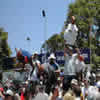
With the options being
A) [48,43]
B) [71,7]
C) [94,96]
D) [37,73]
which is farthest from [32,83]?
[48,43]

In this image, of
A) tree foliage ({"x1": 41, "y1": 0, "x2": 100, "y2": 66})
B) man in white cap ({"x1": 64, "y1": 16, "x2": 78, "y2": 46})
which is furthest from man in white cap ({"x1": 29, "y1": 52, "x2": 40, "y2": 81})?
tree foliage ({"x1": 41, "y1": 0, "x2": 100, "y2": 66})

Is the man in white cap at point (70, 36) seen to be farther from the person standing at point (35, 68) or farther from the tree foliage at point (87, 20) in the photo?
the tree foliage at point (87, 20)

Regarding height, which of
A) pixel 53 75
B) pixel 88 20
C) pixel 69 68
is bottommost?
pixel 53 75

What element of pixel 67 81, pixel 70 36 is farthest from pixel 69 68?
pixel 70 36

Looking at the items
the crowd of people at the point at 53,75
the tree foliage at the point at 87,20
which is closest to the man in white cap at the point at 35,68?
the crowd of people at the point at 53,75

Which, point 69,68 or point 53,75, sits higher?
point 69,68

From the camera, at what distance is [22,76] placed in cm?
1141

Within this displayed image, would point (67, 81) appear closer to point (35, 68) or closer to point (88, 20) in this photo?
point (35, 68)

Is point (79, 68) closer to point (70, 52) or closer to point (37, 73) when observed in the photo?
point (70, 52)

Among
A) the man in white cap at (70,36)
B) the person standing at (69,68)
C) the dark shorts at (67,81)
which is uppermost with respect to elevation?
the man in white cap at (70,36)

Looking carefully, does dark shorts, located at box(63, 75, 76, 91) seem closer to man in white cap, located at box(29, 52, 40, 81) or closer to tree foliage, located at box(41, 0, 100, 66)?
man in white cap, located at box(29, 52, 40, 81)

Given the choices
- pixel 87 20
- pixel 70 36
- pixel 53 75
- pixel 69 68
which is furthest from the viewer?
pixel 87 20

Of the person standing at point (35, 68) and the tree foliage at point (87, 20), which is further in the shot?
the tree foliage at point (87, 20)

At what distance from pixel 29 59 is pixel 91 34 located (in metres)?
31.0
